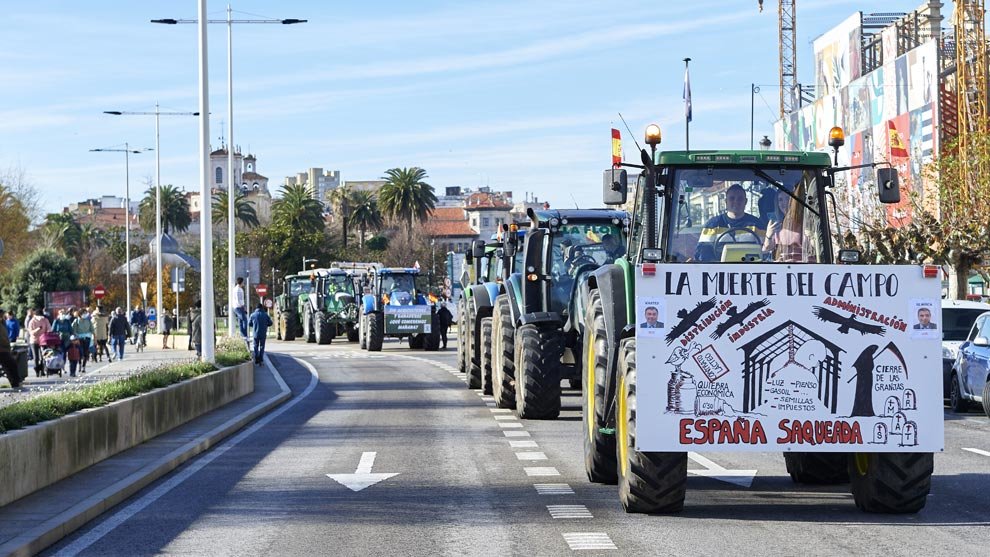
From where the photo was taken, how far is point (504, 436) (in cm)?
1836

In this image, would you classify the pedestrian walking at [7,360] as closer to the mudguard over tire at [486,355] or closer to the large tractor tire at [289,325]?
the mudguard over tire at [486,355]

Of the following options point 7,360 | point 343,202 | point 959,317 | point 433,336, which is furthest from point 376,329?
point 343,202

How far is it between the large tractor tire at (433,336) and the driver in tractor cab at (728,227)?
39895 mm

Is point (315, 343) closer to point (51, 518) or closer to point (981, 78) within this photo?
point (981, 78)

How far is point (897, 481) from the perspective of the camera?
10906 mm

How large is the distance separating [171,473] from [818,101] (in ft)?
208

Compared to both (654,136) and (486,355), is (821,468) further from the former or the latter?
(486,355)

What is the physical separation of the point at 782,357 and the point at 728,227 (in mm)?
1662

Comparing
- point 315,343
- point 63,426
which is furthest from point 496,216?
point 63,426

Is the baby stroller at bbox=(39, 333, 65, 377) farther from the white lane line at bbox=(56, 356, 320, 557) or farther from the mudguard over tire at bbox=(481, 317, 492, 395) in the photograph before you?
the white lane line at bbox=(56, 356, 320, 557)

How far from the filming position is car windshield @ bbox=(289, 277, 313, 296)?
66688 millimetres

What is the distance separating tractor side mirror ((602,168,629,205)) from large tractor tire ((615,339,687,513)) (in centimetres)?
134

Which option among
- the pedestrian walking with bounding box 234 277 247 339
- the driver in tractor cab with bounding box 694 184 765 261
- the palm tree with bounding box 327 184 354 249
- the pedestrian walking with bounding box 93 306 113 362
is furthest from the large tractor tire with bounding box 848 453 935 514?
the palm tree with bounding box 327 184 354 249

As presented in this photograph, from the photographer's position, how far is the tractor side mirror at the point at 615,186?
11977mm
